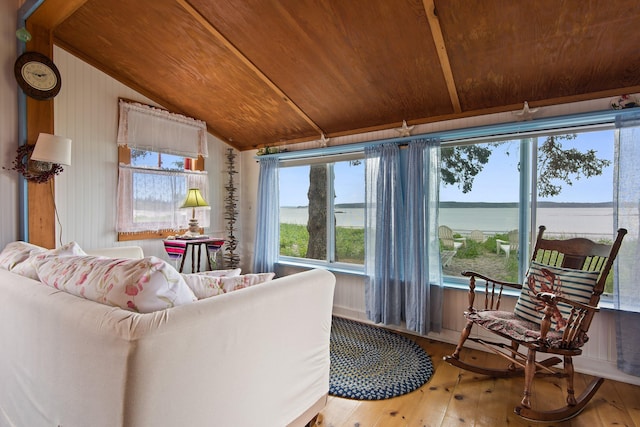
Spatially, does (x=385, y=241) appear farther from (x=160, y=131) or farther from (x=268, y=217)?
(x=160, y=131)

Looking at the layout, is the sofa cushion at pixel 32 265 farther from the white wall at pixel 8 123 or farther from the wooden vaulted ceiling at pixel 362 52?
the wooden vaulted ceiling at pixel 362 52

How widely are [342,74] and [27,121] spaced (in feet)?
8.45

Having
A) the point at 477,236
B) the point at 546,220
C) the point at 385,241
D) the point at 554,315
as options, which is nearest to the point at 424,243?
the point at 385,241

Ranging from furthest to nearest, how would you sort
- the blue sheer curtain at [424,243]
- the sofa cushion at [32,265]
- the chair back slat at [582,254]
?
the blue sheer curtain at [424,243] < the chair back slat at [582,254] < the sofa cushion at [32,265]

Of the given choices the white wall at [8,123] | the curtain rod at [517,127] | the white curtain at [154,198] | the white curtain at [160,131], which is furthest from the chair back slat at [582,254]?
the white wall at [8,123]

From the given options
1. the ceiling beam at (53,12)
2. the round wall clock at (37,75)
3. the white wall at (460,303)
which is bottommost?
the white wall at (460,303)

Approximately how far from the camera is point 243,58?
2.76 m

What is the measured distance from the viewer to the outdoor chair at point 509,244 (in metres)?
2.70

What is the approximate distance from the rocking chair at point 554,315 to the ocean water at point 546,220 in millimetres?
208

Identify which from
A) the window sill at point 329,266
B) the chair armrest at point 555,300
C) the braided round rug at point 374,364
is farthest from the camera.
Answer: the window sill at point 329,266

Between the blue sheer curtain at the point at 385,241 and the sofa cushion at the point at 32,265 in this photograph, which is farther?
the blue sheer curtain at the point at 385,241

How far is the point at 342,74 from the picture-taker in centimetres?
271

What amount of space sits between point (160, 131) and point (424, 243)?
10.5ft

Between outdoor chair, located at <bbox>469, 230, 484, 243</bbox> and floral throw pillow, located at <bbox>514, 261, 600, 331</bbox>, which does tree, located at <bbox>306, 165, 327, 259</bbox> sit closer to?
outdoor chair, located at <bbox>469, 230, 484, 243</bbox>
